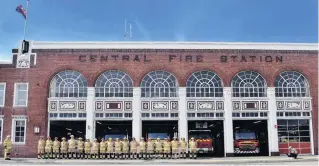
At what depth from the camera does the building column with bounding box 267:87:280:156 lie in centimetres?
3212

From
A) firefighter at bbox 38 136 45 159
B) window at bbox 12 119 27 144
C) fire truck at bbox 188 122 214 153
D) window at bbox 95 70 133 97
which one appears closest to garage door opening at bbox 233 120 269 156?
fire truck at bbox 188 122 214 153

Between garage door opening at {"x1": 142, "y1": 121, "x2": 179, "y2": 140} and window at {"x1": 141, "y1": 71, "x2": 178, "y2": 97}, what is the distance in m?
4.50

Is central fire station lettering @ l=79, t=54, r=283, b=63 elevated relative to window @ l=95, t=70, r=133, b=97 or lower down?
elevated

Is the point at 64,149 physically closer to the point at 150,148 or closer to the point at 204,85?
the point at 150,148

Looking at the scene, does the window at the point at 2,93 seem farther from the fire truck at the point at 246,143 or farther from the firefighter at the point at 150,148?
the fire truck at the point at 246,143

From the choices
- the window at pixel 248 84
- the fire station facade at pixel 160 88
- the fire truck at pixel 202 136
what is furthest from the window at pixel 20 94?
the window at pixel 248 84

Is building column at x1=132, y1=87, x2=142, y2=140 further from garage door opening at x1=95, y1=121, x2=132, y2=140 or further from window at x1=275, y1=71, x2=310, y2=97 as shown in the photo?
window at x1=275, y1=71, x2=310, y2=97

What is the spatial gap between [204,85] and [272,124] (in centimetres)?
613

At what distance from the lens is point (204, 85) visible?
3281 centimetres

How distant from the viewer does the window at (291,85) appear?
109 ft

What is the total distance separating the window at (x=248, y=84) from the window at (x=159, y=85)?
4.81 metres

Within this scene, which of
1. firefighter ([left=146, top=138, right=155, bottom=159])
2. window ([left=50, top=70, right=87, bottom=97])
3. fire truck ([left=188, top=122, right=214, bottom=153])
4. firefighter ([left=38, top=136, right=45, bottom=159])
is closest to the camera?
firefighter ([left=146, top=138, right=155, bottom=159])

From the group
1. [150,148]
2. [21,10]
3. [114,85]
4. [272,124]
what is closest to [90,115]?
[114,85]

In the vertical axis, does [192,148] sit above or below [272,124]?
below
